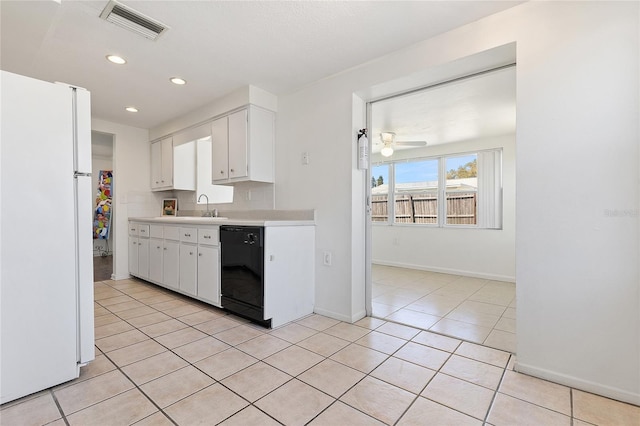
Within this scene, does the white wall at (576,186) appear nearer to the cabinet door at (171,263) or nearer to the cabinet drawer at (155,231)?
the cabinet door at (171,263)

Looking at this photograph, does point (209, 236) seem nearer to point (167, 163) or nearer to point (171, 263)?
point (171, 263)

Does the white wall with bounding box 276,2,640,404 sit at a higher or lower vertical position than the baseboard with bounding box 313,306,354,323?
higher

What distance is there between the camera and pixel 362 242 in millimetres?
2910

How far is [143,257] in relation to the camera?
408 cm

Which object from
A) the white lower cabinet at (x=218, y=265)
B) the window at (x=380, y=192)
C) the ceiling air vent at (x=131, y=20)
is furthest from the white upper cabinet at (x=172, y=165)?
the window at (x=380, y=192)

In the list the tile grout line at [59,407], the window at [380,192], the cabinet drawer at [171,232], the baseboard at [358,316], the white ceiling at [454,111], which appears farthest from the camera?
the window at [380,192]

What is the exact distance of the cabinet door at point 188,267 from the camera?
3.19 m

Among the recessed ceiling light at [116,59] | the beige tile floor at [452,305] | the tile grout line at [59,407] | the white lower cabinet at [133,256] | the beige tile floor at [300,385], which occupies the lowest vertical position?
the beige tile floor at [452,305]

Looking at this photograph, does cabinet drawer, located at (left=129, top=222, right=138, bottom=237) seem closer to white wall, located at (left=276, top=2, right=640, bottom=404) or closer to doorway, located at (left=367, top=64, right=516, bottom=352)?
doorway, located at (left=367, top=64, right=516, bottom=352)

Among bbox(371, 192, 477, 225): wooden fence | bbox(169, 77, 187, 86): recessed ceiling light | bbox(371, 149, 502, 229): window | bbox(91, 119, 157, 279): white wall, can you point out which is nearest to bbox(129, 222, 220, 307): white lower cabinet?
bbox(91, 119, 157, 279): white wall

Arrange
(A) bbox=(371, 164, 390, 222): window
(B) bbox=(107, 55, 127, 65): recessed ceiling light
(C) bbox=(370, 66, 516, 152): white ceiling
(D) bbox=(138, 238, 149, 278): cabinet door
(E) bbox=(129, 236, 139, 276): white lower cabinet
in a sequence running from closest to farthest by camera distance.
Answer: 1. (B) bbox=(107, 55, 127, 65): recessed ceiling light
2. (C) bbox=(370, 66, 516, 152): white ceiling
3. (D) bbox=(138, 238, 149, 278): cabinet door
4. (E) bbox=(129, 236, 139, 276): white lower cabinet
5. (A) bbox=(371, 164, 390, 222): window

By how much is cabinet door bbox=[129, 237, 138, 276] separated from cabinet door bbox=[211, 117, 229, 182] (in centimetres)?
177

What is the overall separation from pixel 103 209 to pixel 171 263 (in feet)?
14.1

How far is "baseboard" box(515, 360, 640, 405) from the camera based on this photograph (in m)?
1.57
